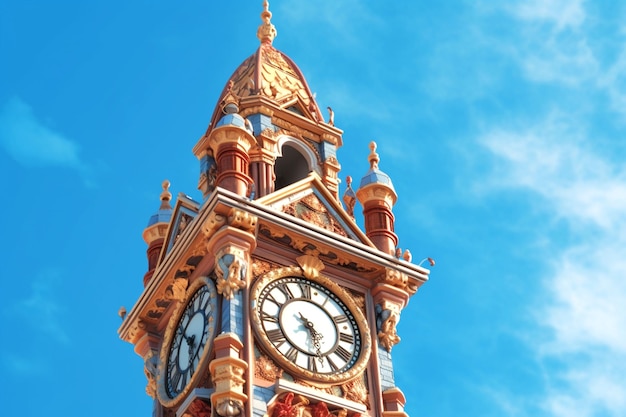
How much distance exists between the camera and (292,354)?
31766 mm

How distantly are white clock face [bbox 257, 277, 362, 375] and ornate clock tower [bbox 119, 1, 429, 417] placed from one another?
0.10 ft

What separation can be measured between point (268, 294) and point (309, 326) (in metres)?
1.09

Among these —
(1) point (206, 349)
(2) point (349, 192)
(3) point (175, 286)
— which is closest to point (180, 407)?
(1) point (206, 349)

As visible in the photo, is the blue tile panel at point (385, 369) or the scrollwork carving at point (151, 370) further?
the scrollwork carving at point (151, 370)

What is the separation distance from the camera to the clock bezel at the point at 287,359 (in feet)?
103

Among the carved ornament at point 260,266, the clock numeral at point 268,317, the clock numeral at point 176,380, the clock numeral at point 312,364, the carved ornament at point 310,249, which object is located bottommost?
the clock numeral at point 312,364

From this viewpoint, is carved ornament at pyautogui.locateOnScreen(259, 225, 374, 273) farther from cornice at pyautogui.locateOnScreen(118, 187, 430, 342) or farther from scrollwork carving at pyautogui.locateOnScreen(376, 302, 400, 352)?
scrollwork carving at pyautogui.locateOnScreen(376, 302, 400, 352)

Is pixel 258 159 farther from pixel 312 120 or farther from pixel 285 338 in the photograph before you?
pixel 285 338

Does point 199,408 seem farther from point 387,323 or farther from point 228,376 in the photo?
point 387,323

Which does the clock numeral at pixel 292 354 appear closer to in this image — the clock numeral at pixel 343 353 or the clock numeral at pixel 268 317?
the clock numeral at pixel 268 317

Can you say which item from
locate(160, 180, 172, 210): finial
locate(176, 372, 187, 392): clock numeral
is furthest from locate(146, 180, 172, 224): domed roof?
locate(176, 372, 187, 392): clock numeral

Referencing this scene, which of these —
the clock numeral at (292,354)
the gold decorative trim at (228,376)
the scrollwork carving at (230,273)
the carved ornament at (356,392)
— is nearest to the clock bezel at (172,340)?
the scrollwork carving at (230,273)

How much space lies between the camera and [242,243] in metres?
32.4

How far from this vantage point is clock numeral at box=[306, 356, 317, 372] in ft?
104
